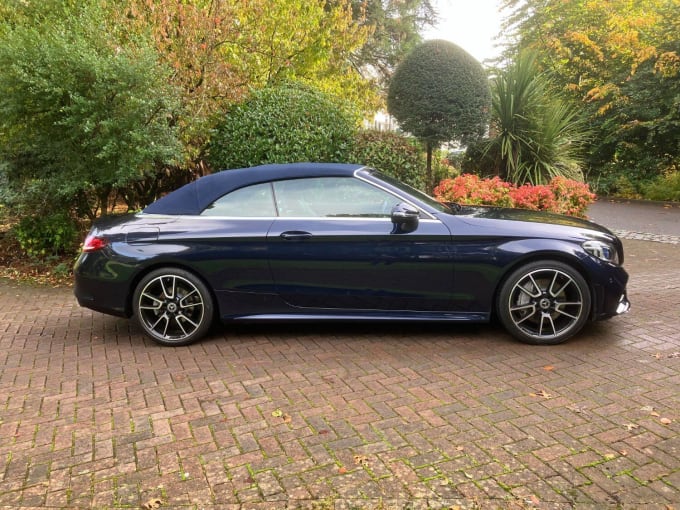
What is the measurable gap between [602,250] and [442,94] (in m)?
5.95

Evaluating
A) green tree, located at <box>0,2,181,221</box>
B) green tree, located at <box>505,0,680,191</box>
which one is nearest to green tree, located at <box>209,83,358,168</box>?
green tree, located at <box>0,2,181,221</box>

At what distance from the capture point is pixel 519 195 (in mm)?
8336

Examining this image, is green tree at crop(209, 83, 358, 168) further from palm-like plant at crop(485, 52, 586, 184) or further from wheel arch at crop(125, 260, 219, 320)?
palm-like plant at crop(485, 52, 586, 184)

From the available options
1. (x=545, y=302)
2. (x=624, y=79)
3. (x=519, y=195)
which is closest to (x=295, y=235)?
(x=545, y=302)

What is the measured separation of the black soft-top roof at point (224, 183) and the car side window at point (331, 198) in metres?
0.07

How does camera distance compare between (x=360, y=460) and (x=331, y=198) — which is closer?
(x=360, y=460)

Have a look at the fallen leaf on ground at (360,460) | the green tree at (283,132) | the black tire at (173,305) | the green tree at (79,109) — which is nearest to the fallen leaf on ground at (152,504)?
the fallen leaf on ground at (360,460)

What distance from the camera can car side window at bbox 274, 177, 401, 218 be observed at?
4.48 m

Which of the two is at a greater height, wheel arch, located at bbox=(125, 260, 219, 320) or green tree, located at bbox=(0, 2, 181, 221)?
green tree, located at bbox=(0, 2, 181, 221)

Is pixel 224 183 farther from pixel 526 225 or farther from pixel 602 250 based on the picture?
pixel 602 250

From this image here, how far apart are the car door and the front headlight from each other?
1.05 m

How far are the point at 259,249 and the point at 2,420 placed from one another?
2.04 metres

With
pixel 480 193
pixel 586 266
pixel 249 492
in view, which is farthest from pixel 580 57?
pixel 249 492

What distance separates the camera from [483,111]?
9.87 meters
